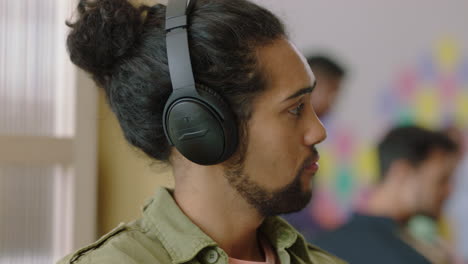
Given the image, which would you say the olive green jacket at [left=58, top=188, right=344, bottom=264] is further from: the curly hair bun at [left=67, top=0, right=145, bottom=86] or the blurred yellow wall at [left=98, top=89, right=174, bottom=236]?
the blurred yellow wall at [left=98, top=89, right=174, bottom=236]

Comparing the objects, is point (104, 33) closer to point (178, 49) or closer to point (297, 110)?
point (178, 49)

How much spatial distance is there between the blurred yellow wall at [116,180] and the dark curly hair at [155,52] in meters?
1.01

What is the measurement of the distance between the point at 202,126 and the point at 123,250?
227 millimetres

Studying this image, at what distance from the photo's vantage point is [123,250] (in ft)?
3.46

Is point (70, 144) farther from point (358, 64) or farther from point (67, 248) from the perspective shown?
point (358, 64)

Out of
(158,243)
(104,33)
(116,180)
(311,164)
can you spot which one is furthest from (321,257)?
(116,180)

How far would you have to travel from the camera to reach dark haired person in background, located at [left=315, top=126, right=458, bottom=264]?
66.1 inches

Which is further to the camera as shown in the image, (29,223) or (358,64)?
(29,223)

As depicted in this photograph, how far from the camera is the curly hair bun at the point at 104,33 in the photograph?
1173 mm

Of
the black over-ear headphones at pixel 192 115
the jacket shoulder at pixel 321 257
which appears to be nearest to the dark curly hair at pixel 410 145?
the jacket shoulder at pixel 321 257

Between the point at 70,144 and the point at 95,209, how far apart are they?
237mm

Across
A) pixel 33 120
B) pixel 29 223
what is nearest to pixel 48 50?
pixel 33 120

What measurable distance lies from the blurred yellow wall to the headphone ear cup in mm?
1141

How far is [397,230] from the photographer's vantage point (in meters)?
1.72
